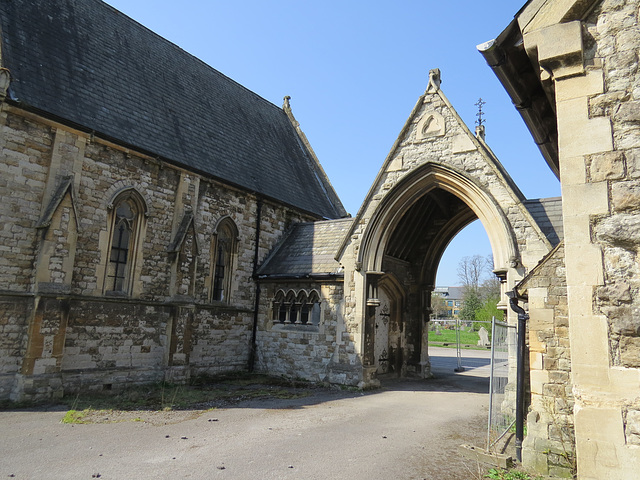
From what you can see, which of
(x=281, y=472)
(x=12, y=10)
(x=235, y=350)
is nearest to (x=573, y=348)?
(x=281, y=472)

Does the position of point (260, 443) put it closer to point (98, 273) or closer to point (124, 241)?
point (98, 273)

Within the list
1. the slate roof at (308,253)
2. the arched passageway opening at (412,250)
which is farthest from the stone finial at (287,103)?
the arched passageway opening at (412,250)

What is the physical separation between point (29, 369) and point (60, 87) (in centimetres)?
689

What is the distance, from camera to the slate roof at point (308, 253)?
46.4 feet

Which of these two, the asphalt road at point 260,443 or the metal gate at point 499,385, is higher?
the metal gate at point 499,385

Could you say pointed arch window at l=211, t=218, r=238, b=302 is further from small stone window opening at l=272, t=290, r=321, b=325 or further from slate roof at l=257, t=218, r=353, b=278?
small stone window opening at l=272, t=290, r=321, b=325

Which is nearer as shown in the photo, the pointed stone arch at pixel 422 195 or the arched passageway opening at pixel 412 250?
the pointed stone arch at pixel 422 195

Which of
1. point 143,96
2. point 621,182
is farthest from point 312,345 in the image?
point 621,182

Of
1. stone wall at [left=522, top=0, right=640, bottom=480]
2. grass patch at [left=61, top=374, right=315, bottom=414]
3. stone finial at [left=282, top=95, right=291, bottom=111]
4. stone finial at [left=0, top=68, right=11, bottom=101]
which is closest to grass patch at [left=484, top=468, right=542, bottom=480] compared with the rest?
stone wall at [left=522, top=0, right=640, bottom=480]

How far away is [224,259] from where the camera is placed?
49.4ft

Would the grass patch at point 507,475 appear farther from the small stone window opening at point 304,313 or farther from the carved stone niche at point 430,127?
the small stone window opening at point 304,313

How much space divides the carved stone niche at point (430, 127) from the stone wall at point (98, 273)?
6415mm

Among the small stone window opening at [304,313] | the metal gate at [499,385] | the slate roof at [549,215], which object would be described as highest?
the slate roof at [549,215]

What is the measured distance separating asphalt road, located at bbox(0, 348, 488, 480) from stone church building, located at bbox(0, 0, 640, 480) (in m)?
1.66
